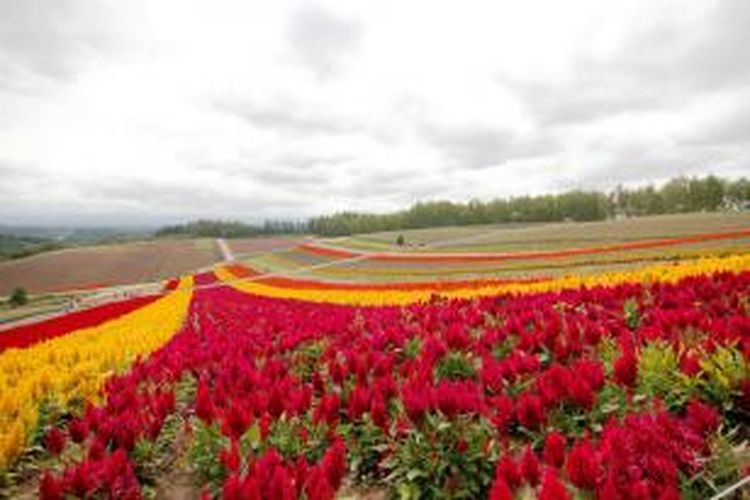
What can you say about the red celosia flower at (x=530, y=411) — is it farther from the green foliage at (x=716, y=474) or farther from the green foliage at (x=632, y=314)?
the green foliage at (x=632, y=314)

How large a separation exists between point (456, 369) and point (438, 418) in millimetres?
1976

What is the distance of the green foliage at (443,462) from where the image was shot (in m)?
3.95

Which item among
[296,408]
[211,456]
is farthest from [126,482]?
[296,408]

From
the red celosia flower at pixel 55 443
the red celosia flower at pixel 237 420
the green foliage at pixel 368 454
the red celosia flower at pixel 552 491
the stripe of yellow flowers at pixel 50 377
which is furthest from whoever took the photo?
the stripe of yellow flowers at pixel 50 377

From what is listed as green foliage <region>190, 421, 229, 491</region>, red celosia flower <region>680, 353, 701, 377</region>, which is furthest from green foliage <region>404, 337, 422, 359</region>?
red celosia flower <region>680, 353, 701, 377</region>

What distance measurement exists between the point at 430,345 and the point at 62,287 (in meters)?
72.9

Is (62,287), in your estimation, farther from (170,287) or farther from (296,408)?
(296,408)

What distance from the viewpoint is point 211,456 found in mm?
4656

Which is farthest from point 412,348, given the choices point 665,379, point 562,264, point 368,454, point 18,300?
point 18,300

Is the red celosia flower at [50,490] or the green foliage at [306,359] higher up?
the red celosia flower at [50,490]

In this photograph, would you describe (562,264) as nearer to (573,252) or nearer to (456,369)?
(573,252)

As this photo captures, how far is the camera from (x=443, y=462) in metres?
4.04

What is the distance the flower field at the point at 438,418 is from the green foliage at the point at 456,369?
0.05 ft

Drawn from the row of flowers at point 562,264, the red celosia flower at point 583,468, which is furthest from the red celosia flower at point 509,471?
the row of flowers at point 562,264
